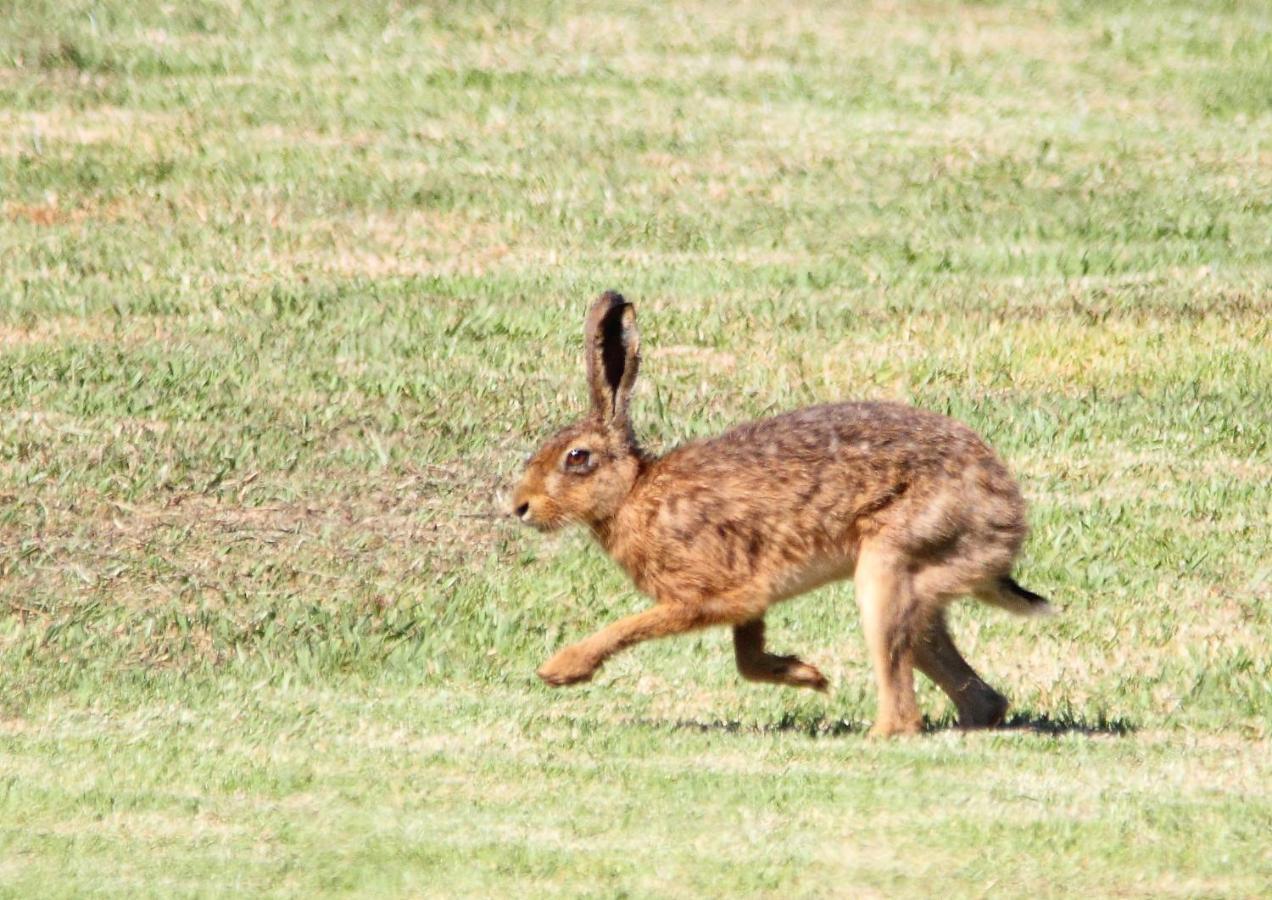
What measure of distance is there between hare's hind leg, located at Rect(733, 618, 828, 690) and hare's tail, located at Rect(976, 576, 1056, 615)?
0.72 metres

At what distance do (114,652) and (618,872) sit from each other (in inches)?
165

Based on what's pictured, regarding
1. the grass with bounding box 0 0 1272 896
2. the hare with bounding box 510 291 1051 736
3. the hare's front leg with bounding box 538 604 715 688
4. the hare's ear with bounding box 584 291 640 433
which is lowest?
the grass with bounding box 0 0 1272 896

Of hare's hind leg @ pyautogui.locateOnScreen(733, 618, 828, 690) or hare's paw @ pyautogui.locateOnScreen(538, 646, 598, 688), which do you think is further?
hare's hind leg @ pyautogui.locateOnScreen(733, 618, 828, 690)

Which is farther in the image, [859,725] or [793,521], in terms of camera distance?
[859,725]

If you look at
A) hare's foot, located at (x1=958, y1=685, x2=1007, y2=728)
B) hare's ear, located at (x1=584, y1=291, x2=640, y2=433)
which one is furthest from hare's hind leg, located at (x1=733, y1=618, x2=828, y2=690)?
hare's ear, located at (x1=584, y1=291, x2=640, y2=433)

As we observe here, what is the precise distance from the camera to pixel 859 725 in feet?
30.3

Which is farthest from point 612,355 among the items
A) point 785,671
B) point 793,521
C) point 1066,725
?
point 1066,725

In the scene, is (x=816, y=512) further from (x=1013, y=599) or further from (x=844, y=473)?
(x=1013, y=599)

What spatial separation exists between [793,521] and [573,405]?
4450 millimetres

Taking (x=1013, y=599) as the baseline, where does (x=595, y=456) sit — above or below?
above

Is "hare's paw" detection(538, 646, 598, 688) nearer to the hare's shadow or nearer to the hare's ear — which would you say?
the hare's shadow

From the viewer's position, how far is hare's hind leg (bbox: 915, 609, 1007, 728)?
9.01m

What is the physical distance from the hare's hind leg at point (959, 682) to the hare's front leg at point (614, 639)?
883 mm

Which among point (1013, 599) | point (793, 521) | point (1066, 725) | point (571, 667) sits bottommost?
point (1066, 725)
